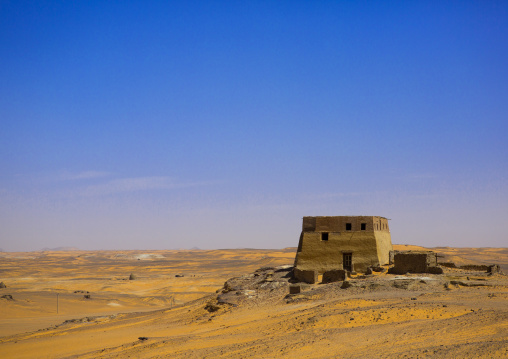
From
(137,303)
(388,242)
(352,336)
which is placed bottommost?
(137,303)

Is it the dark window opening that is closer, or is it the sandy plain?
the sandy plain

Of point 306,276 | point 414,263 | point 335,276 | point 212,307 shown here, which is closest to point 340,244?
point 306,276

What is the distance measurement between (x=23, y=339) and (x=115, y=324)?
468cm

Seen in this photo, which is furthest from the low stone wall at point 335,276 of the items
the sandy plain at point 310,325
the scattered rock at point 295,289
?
the scattered rock at point 295,289

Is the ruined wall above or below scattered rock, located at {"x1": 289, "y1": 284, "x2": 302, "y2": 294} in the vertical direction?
above

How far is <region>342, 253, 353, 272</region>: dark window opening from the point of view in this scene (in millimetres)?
29881

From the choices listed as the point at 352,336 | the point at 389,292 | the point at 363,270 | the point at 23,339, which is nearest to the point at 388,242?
the point at 363,270

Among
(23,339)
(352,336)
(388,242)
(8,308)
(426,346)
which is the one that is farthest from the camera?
(8,308)

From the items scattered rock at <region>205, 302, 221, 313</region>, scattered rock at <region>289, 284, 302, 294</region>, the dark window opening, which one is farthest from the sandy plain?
the dark window opening

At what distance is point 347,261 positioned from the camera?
3009cm

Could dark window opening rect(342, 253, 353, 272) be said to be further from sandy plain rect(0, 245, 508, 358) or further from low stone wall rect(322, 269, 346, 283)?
sandy plain rect(0, 245, 508, 358)

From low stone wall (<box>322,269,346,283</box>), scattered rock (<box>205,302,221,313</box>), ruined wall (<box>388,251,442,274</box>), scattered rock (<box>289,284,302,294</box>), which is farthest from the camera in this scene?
low stone wall (<box>322,269,346,283</box>)

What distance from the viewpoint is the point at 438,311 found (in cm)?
1631

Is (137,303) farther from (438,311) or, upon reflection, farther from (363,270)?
(438,311)
